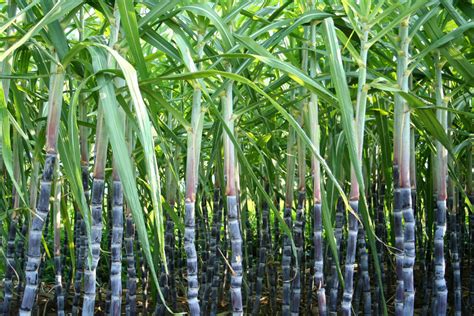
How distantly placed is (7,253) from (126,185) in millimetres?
991

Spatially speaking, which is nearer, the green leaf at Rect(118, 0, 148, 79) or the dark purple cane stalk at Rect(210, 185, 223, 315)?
the green leaf at Rect(118, 0, 148, 79)

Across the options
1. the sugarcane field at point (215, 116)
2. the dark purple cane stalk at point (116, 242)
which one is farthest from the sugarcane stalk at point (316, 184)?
the dark purple cane stalk at point (116, 242)

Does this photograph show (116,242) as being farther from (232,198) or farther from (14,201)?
(14,201)

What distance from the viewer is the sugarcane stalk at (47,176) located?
1.10 meters

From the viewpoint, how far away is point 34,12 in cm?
120

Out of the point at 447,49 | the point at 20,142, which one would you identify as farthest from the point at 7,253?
the point at 447,49

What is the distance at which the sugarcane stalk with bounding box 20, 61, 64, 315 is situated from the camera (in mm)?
1100

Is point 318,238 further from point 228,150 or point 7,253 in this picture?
point 7,253

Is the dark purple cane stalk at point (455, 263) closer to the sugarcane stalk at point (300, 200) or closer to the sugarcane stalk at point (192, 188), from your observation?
the sugarcane stalk at point (300, 200)

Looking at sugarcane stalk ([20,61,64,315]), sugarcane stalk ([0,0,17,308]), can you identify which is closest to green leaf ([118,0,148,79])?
sugarcane stalk ([20,61,64,315])

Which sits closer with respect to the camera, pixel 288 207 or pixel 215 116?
pixel 215 116

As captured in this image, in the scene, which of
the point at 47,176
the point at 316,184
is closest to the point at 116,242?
the point at 47,176

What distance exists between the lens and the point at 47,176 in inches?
44.1

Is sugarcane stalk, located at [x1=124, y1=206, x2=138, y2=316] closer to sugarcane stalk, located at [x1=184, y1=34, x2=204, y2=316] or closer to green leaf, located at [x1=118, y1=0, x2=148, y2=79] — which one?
sugarcane stalk, located at [x1=184, y1=34, x2=204, y2=316]
